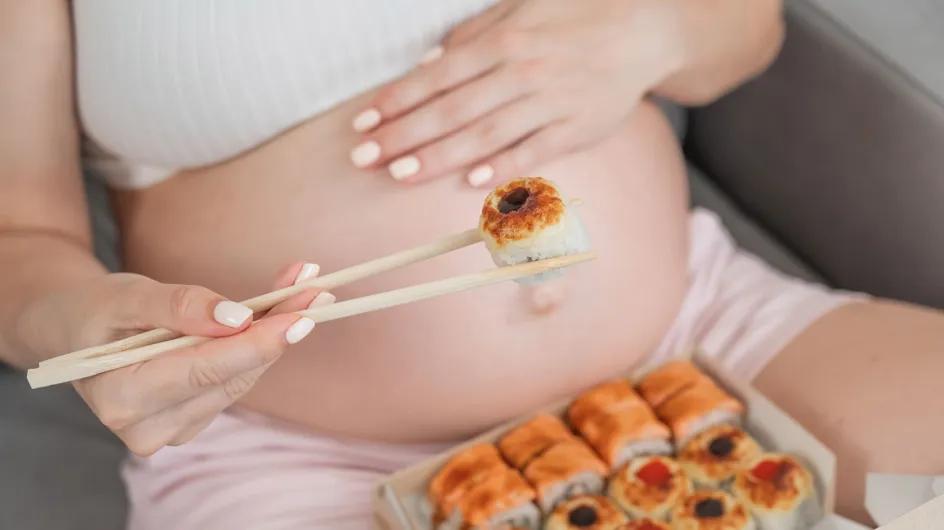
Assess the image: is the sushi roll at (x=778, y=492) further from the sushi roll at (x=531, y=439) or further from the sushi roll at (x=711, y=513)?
the sushi roll at (x=531, y=439)

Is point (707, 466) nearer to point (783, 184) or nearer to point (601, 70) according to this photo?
point (601, 70)

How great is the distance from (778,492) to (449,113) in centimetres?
39

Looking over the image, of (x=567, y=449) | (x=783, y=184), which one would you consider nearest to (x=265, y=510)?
(x=567, y=449)

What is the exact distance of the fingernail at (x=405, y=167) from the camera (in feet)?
2.12

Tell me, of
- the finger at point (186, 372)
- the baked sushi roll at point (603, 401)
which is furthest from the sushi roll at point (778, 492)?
the finger at point (186, 372)

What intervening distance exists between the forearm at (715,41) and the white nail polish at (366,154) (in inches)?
11.3

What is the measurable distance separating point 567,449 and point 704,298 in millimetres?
272

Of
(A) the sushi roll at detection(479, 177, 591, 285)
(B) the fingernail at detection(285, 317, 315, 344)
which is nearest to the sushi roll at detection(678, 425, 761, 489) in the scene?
(A) the sushi roll at detection(479, 177, 591, 285)

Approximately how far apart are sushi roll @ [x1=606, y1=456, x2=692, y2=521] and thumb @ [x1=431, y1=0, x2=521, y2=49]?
39 cm

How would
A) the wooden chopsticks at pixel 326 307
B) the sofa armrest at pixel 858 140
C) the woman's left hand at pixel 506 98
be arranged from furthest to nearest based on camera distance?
the sofa armrest at pixel 858 140 < the woman's left hand at pixel 506 98 < the wooden chopsticks at pixel 326 307

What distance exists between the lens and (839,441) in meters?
0.69

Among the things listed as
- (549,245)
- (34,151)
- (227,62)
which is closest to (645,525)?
(549,245)

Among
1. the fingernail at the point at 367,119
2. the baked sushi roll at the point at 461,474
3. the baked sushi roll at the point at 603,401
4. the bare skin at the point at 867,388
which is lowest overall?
the bare skin at the point at 867,388

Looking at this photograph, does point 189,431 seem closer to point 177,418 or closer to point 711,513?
point 177,418
